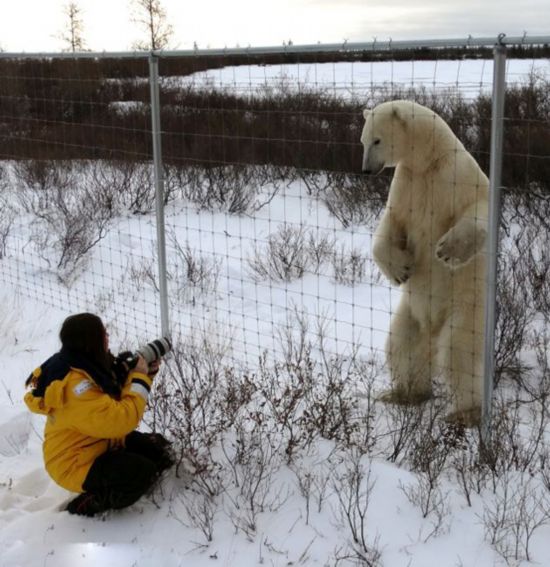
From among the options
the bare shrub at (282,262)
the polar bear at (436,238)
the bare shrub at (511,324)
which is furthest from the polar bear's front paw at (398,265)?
the bare shrub at (282,262)

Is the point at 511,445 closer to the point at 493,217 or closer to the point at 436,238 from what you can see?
the point at 493,217

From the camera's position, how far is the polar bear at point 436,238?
11.8 ft

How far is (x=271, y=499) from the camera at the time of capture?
9.68ft

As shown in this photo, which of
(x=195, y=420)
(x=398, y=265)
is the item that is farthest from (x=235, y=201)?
(x=195, y=420)

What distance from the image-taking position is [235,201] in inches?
357

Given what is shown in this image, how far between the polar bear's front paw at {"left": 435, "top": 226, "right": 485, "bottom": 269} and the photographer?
1.48m

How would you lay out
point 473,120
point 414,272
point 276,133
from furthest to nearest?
point 276,133 → point 473,120 → point 414,272

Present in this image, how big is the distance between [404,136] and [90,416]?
1992 millimetres

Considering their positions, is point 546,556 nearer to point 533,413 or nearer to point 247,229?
point 533,413

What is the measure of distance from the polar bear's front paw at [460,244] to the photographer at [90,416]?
1480 mm

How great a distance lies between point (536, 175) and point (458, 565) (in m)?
5.87

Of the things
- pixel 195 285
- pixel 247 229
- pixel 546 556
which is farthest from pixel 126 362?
pixel 247 229

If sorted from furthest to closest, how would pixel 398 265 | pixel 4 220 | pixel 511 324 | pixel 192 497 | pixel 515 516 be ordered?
pixel 4 220 → pixel 511 324 → pixel 398 265 → pixel 192 497 → pixel 515 516

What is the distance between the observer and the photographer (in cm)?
283
